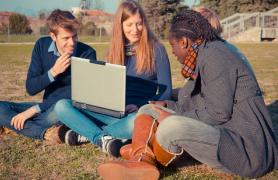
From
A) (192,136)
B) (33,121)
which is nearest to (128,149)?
(192,136)

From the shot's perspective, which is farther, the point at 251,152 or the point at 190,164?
the point at 190,164

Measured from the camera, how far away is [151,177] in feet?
10.5

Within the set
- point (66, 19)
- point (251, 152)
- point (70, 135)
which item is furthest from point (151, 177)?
point (66, 19)

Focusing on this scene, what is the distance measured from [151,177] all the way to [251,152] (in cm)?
73

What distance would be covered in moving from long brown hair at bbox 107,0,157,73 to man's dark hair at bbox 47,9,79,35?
416 millimetres

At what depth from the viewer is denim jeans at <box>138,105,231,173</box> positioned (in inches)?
126

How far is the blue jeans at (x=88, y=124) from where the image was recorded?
4.17 meters

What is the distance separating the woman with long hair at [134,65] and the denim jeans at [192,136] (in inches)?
39.8

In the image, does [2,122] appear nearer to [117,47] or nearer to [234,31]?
[117,47]

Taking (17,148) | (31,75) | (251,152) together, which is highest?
(31,75)

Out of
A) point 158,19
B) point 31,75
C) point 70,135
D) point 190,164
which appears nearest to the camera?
point 190,164

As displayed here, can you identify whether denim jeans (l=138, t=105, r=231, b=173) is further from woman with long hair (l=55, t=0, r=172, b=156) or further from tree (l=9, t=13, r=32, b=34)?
tree (l=9, t=13, r=32, b=34)

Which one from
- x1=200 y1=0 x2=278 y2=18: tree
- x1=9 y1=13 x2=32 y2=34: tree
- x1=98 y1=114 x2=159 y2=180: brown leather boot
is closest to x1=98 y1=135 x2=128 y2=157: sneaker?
x1=98 y1=114 x2=159 y2=180: brown leather boot

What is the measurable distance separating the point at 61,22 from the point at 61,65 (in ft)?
1.49
